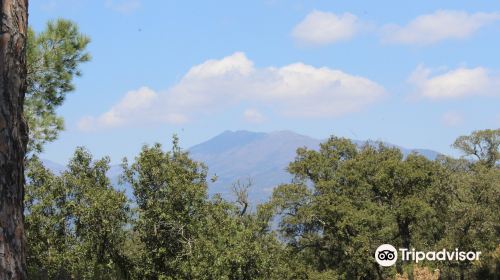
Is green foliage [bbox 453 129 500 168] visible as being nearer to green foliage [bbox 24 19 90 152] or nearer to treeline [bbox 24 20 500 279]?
treeline [bbox 24 20 500 279]

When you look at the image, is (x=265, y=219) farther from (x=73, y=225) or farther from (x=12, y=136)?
(x=12, y=136)

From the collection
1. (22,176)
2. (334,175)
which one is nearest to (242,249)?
(22,176)

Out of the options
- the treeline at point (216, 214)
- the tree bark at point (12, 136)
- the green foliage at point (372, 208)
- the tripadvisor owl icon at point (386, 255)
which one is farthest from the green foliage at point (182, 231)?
the tree bark at point (12, 136)

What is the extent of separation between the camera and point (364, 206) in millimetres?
36531

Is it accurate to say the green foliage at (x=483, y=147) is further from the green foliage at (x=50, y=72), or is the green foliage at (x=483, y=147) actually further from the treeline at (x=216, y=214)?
the green foliage at (x=50, y=72)

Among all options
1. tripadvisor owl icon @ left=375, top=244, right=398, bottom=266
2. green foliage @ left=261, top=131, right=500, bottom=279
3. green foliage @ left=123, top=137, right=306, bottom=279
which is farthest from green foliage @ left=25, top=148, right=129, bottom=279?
tripadvisor owl icon @ left=375, top=244, right=398, bottom=266

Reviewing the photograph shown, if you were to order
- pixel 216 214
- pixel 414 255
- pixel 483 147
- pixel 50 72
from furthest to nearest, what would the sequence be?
pixel 483 147 → pixel 414 255 → pixel 216 214 → pixel 50 72

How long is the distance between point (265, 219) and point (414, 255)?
552 inches

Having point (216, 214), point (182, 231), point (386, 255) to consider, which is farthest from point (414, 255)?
point (182, 231)

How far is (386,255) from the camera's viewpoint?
3612cm

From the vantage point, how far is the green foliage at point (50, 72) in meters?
16.3

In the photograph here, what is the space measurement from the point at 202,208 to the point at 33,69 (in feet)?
33.2

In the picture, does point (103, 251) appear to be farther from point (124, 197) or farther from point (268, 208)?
point (268, 208)

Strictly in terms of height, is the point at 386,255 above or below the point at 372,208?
below
